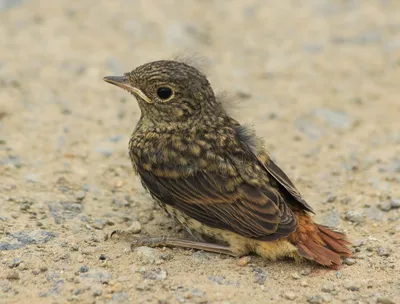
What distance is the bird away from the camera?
486cm

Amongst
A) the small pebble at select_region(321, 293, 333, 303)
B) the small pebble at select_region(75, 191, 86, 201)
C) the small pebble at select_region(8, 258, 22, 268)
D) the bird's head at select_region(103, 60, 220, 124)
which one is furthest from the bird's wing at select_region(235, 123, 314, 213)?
A: the small pebble at select_region(8, 258, 22, 268)

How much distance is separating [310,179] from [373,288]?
1.95m

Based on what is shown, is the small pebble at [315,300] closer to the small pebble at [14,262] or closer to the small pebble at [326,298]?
the small pebble at [326,298]

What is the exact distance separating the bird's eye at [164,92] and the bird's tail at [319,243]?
4.51ft

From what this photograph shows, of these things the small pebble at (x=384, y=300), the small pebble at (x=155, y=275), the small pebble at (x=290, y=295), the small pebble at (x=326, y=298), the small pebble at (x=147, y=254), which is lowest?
the small pebble at (x=155, y=275)

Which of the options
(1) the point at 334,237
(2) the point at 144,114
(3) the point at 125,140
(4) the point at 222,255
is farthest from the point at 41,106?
(1) the point at 334,237

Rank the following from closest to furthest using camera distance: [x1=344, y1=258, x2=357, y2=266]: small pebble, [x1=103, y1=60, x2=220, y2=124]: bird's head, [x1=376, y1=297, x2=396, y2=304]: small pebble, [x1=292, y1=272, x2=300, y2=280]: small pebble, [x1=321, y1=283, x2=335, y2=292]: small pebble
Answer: [x1=376, y1=297, x2=396, y2=304]: small pebble < [x1=321, y1=283, x2=335, y2=292]: small pebble < [x1=292, y1=272, x2=300, y2=280]: small pebble < [x1=344, y1=258, x2=357, y2=266]: small pebble < [x1=103, y1=60, x2=220, y2=124]: bird's head

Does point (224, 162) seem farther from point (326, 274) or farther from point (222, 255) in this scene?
point (326, 274)

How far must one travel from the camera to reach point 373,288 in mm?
4676

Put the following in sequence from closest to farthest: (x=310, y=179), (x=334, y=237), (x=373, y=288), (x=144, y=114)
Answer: (x=373, y=288)
(x=334, y=237)
(x=144, y=114)
(x=310, y=179)

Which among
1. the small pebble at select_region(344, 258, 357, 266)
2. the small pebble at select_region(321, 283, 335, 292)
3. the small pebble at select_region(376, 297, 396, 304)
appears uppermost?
the small pebble at select_region(344, 258, 357, 266)

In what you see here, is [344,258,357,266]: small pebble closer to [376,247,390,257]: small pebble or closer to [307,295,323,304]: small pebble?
[376,247,390,257]: small pebble

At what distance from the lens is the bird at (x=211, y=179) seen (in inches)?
191

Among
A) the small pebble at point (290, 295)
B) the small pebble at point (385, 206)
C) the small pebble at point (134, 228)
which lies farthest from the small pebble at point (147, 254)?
the small pebble at point (385, 206)
